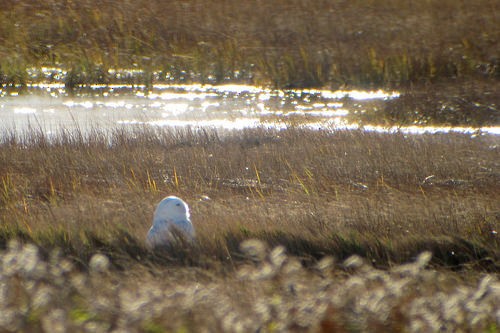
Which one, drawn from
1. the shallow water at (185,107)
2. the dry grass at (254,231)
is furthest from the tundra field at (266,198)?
the shallow water at (185,107)

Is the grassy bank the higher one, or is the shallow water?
the grassy bank

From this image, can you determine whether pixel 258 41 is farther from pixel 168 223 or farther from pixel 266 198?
pixel 168 223

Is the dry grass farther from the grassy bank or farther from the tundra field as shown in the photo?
the grassy bank

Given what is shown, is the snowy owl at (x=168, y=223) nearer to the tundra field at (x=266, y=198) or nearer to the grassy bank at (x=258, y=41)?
the tundra field at (x=266, y=198)

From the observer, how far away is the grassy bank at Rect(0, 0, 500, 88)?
18.1m

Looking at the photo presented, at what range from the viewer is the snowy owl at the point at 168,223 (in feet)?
19.1

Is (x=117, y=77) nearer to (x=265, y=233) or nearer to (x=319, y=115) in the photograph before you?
(x=319, y=115)

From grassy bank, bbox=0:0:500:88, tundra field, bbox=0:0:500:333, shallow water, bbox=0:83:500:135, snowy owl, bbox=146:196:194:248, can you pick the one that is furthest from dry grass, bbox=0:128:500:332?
grassy bank, bbox=0:0:500:88

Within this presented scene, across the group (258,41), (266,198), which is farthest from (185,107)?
(266,198)

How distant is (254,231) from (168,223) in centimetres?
76

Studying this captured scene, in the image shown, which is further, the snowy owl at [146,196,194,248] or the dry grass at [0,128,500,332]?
the snowy owl at [146,196,194,248]

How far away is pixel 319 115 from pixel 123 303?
36.0 ft

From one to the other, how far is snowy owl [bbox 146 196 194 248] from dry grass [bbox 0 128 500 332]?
12cm

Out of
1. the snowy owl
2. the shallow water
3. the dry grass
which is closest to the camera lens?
the dry grass
